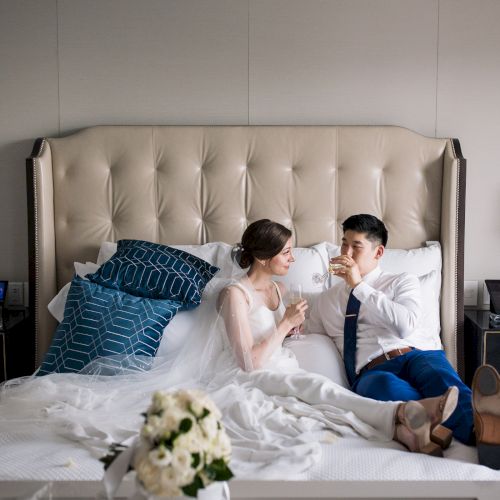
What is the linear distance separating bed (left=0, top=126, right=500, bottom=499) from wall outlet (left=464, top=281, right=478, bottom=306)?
0.20m

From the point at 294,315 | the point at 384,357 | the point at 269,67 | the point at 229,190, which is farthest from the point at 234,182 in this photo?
the point at 384,357

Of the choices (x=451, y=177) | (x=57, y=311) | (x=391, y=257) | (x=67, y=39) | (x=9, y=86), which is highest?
(x=67, y=39)

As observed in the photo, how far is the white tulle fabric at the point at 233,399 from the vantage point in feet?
7.00

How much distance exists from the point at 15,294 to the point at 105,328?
0.97 m

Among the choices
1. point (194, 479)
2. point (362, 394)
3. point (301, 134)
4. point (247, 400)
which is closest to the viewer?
point (194, 479)

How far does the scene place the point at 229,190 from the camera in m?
3.38

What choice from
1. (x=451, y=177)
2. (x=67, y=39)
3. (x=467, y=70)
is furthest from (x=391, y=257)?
(x=67, y=39)

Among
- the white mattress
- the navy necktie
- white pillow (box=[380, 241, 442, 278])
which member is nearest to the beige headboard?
white pillow (box=[380, 241, 442, 278])

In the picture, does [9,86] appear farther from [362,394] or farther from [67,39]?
[362,394]

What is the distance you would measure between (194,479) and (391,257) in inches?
80.8

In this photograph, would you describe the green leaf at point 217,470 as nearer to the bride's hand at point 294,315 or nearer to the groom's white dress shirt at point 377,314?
the bride's hand at point 294,315

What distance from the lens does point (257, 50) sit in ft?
11.3

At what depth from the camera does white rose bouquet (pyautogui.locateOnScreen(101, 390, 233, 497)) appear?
134 centimetres

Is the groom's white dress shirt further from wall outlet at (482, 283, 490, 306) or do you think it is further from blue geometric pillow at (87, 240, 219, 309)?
wall outlet at (482, 283, 490, 306)
